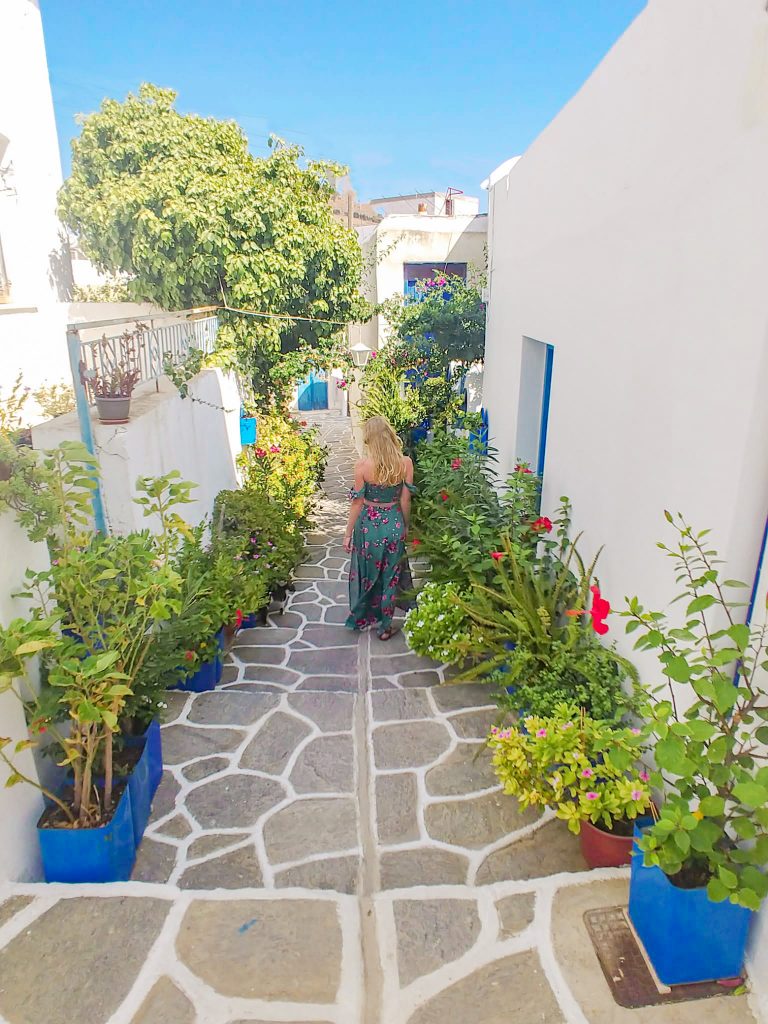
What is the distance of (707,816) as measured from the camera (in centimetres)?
205

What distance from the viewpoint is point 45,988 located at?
7.71 feet

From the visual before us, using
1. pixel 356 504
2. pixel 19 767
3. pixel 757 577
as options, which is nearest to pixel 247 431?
pixel 356 504

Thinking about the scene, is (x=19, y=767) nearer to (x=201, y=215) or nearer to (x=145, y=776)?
(x=145, y=776)

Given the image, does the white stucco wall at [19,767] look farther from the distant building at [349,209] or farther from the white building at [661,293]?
the distant building at [349,209]

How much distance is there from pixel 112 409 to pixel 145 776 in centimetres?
235

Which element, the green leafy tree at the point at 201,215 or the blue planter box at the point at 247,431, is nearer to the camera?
the green leafy tree at the point at 201,215

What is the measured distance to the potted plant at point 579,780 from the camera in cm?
271

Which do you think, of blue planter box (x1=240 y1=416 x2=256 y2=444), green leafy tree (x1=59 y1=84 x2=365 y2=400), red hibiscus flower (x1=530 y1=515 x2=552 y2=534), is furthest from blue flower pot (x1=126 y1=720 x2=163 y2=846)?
blue planter box (x1=240 y1=416 x2=256 y2=444)

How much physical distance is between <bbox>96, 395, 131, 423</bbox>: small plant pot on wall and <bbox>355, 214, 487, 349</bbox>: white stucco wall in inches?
361

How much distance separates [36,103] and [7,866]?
10.9 m

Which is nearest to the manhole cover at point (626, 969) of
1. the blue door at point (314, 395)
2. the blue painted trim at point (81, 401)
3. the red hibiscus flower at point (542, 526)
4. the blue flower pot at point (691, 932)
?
the blue flower pot at point (691, 932)

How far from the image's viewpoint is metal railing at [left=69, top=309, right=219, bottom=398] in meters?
4.55

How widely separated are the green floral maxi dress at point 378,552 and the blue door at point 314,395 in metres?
16.0

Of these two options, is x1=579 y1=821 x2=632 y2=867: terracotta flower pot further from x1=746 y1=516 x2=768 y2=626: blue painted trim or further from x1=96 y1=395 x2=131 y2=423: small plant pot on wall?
x1=96 y1=395 x2=131 y2=423: small plant pot on wall
